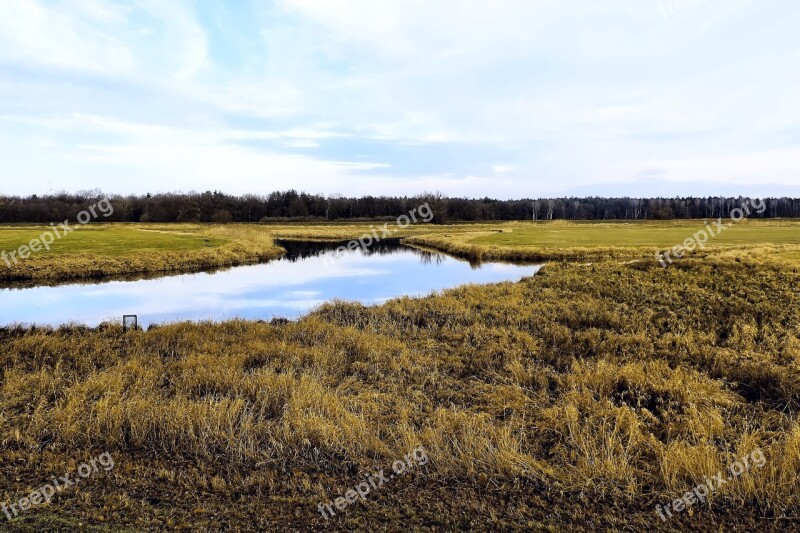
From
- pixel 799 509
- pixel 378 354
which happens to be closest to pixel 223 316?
pixel 378 354

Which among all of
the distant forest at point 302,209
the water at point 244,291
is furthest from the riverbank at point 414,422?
the distant forest at point 302,209

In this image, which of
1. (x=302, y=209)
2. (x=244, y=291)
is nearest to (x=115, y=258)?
(x=244, y=291)

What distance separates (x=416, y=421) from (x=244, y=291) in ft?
63.8

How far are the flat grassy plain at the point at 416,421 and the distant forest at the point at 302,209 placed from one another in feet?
325

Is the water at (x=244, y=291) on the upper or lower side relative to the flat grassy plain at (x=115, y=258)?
lower

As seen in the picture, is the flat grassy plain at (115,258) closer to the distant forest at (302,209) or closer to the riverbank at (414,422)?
the riverbank at (414,422)

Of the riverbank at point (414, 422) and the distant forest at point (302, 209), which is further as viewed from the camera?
the distant forest at point (302, 209)

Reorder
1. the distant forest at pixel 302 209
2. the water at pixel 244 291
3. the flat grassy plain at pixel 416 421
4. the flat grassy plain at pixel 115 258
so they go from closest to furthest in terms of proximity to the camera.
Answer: the flat grassy plain at pixel 416 421 < the water at pixel 244 291 < the flat grassy plain at pixel 115 258 < the distant forest at pixel 302 209

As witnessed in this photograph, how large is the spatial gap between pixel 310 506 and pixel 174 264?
106ft

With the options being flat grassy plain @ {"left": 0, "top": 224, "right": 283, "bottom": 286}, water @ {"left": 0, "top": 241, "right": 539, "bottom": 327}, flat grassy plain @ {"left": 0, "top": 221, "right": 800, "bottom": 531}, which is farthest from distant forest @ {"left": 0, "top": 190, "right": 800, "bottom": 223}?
flat grassy plain @ {"left": 0, "top": 221, "right": 800, "bottom": 531}

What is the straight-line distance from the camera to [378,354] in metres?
9.57

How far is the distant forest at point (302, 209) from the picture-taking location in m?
105

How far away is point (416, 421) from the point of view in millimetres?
6590

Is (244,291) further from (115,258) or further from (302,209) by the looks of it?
(302,209)
